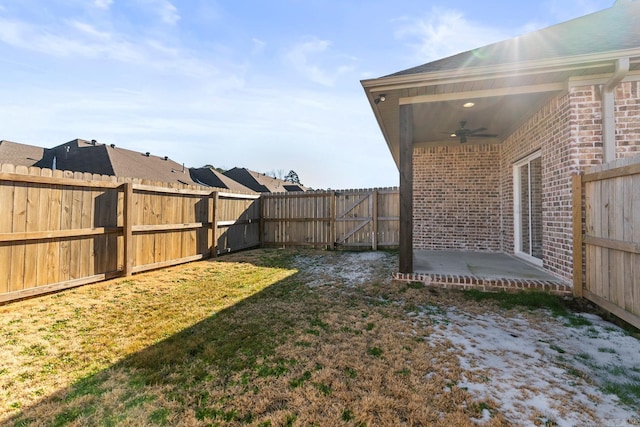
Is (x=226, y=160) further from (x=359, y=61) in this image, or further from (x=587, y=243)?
(x=587, y=243)

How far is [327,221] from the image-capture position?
8914 millimetres

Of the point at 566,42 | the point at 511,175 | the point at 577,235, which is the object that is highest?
the point at 566,42

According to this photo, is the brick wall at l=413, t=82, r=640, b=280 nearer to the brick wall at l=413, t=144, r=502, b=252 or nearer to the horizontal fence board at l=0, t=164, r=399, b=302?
the brick wall at l=413, t=144, r=502, b=252

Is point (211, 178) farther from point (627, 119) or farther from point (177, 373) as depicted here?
point (627, 119)

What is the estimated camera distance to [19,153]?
47.3ft

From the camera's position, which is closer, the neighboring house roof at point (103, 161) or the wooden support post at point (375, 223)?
the wooden support post at point (375, 223)

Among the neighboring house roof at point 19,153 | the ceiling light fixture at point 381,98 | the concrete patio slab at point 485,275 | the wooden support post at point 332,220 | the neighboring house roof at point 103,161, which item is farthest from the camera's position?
the neighboring house roof at point 103,161

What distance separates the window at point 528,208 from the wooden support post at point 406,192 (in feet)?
8.12

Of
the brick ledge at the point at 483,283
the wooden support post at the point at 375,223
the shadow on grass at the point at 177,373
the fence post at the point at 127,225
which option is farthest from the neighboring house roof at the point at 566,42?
the fence post at the point at 127,225

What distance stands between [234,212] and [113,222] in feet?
11.4

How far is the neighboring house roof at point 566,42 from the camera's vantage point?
12.3 ft

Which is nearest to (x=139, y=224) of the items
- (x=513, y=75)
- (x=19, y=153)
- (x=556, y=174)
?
(x=513, y=75)

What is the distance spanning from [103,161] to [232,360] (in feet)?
53.5

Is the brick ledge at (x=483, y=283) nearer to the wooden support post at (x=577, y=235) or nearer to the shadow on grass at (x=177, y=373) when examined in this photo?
the wooden support post at (x=577, y=235)
